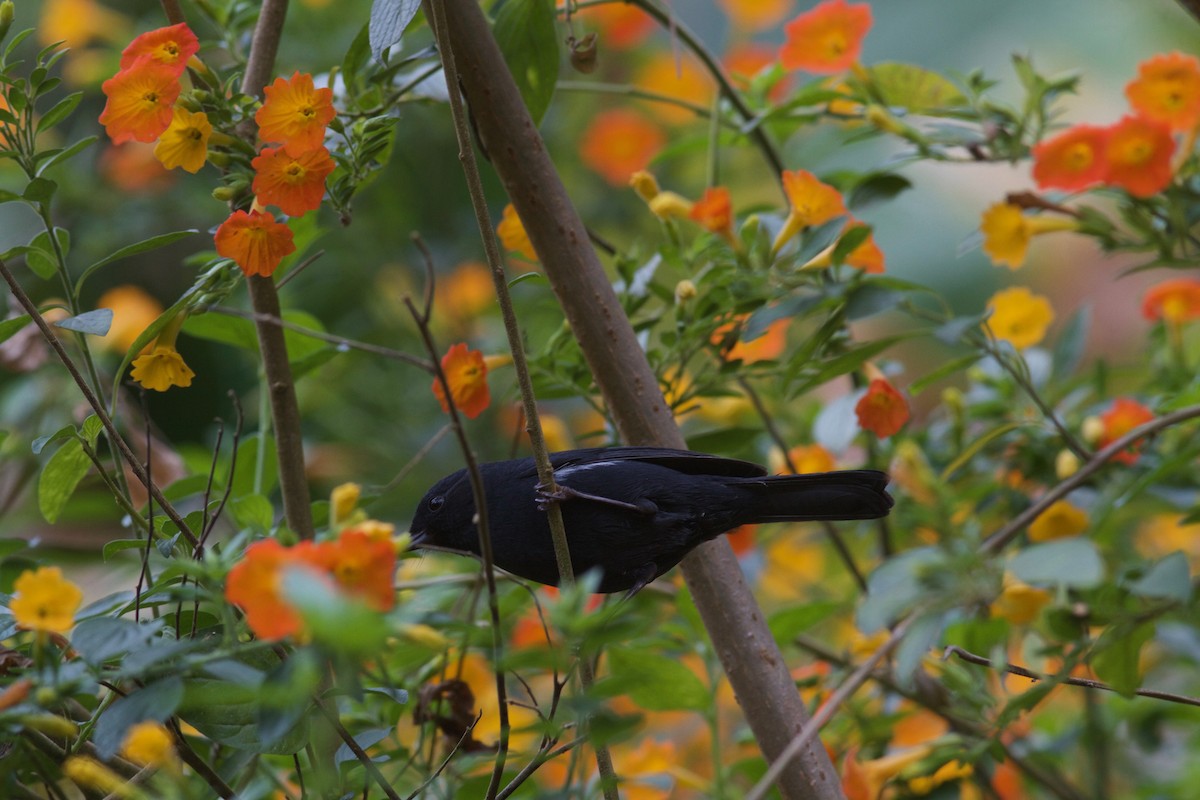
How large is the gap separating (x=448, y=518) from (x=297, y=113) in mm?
726

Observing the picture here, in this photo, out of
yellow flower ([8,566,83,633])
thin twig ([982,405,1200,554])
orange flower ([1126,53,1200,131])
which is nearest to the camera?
yellow flower ([8,566,83,633])

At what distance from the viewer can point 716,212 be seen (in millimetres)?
1878

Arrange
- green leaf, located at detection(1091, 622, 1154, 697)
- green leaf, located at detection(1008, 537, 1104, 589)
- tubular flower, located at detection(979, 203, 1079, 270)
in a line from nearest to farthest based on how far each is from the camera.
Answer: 1. green leaf, located at detection(1008, 537, 1104, 589)
2. green leaf, located at detection(1091, 622, 1154, 697)
3. tubular flower, located at detection(979, 203, 1079, 270)

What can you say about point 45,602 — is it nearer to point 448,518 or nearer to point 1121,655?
point 448,518

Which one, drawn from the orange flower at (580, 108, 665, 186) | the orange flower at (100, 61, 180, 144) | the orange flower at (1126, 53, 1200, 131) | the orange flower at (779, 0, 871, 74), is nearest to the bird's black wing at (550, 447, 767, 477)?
the orange flower at (100, 61, 180, 144)

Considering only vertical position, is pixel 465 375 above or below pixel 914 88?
below

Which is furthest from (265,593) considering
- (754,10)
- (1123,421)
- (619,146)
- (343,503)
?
(754,10)

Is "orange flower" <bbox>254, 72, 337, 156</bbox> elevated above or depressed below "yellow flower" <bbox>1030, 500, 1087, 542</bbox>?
above

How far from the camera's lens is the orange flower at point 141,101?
1.42 meters

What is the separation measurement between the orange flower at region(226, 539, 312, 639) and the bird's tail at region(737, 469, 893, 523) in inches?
38.5

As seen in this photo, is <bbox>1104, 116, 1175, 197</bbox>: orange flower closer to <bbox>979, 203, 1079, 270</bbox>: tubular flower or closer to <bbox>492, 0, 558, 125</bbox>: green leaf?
<bbox>979, 203, 1079, 270</bbox>: tubular flower

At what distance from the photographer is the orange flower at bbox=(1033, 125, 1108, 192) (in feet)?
6.32

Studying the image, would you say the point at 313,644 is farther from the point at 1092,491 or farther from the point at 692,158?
the point at 692,158

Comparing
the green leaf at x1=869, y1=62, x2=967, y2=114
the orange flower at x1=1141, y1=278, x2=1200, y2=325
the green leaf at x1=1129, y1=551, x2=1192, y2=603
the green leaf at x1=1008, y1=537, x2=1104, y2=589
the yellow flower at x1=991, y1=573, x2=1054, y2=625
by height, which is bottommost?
the green leaf at x1=1129, y1=551, x2=1192, y2=603
